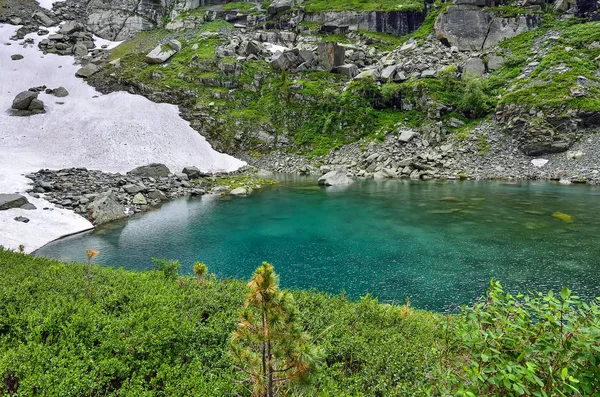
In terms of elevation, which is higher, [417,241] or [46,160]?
[46,160]

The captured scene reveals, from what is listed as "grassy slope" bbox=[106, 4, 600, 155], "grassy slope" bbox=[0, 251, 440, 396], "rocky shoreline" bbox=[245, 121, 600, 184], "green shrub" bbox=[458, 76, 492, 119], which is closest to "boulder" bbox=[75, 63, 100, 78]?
"grassy slope" bbox=[106, 4, 600, 155]

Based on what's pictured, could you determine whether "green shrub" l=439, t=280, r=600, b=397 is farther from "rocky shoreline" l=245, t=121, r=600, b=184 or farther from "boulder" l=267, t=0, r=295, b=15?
"boulder" l=267, t=0, r=295, b=15

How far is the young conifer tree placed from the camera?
12.0 feet

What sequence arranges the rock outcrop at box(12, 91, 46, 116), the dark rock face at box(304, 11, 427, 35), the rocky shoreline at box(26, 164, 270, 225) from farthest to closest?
the dark rock face at box(304, 11, 427, 35)
the rock outcrop at box(12, 91, 46, 116)
the rocky shoreline at box(26, 164, 270, 225)

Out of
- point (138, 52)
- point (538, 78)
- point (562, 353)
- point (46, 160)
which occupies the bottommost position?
point (562, 353)

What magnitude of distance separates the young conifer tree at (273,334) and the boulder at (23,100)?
231 ft

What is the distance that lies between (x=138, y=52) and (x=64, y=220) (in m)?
73.7

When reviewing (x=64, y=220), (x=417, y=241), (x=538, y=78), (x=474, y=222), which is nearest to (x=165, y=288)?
(x=417, y=241)

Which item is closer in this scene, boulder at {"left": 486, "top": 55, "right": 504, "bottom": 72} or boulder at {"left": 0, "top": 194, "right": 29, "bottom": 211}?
boulder at {"left": 0, "top": 194, "right": 29, "bottom": 211}

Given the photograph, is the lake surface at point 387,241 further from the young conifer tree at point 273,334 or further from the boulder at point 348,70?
the boulder at point 348,70

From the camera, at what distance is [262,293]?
3.67 metres

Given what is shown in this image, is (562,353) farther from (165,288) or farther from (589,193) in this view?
(589,193)

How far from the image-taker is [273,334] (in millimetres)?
3719

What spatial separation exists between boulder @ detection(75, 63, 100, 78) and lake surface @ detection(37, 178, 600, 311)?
175 ft
